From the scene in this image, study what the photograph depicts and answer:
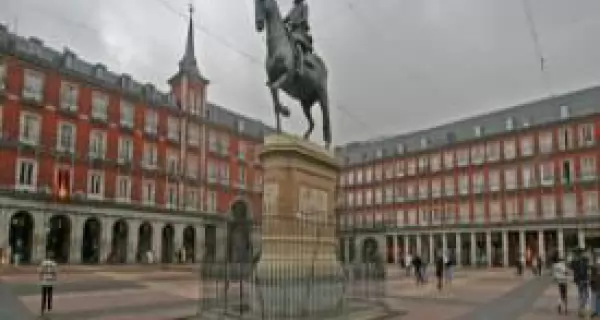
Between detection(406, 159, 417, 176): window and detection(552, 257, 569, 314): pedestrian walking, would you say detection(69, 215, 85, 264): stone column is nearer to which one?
→ detection(552, 257, 569, 314): pedestrian walking

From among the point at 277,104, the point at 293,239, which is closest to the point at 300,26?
the point at 277,104

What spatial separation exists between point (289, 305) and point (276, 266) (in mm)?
758

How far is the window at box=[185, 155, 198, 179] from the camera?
55.3 metres

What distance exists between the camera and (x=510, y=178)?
6275 cm

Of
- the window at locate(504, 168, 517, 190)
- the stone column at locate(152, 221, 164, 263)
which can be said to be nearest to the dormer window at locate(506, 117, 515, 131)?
the window at locate(504, 168, 517, 190)

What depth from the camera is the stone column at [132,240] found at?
46.2 m

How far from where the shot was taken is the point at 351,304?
534 inches

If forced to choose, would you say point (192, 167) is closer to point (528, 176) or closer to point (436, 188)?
point (436, 188)

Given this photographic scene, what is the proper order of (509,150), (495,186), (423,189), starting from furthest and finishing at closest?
(423,189) < (495,186) < (509,150)

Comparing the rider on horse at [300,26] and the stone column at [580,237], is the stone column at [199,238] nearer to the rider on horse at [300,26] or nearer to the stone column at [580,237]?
the stone column at [580,237]

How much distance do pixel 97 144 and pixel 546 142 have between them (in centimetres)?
4653

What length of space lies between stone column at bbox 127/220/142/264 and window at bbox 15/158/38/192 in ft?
30.5

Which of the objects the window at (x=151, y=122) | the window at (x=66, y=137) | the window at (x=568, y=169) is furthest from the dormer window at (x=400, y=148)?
the window at (x=66, y=137)

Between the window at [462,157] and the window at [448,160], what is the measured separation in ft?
2.77
